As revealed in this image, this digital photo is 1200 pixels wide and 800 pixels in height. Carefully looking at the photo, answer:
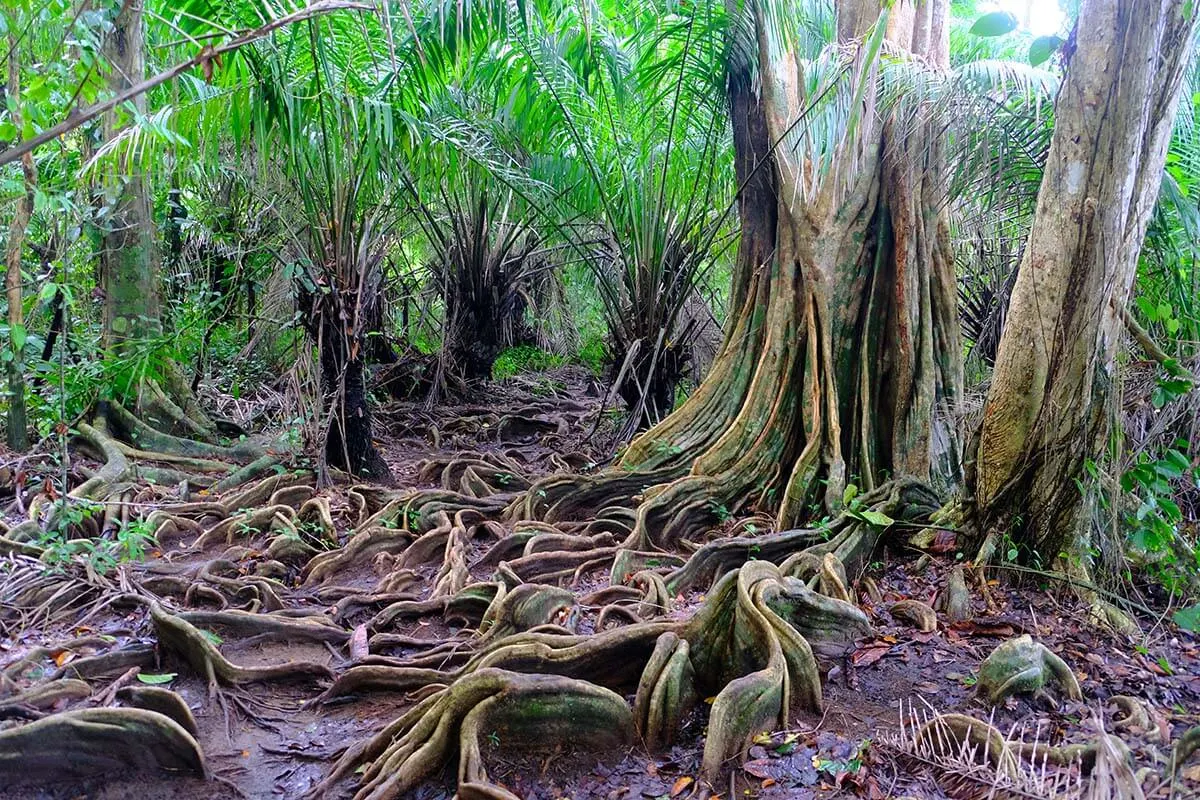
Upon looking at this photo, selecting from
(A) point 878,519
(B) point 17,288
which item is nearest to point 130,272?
(B) point 17,288

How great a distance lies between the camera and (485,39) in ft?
19.3

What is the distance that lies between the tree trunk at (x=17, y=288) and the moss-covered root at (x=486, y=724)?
210 centimetres

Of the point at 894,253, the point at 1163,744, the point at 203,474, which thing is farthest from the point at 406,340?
the point at 1163,744

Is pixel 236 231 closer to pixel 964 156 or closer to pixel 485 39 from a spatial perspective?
pixel 485 39

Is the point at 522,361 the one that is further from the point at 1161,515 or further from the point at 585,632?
the point at 1161,515

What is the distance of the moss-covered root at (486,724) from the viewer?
269 cm

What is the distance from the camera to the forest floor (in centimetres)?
267

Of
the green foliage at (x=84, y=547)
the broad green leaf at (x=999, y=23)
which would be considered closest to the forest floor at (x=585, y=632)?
the green foliage at (x=84, y=547)

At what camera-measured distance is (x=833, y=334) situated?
5.46 m

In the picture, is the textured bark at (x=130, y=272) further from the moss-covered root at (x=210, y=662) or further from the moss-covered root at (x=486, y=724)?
the moss-covered root at (x=486, y=724)

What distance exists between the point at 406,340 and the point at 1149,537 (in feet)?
28.1

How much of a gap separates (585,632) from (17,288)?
3.15 meters

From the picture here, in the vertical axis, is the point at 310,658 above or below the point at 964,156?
below

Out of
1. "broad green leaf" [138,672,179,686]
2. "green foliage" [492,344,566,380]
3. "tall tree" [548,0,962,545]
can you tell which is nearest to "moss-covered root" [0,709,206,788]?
"broad green leaf" [138,672,179,686]
